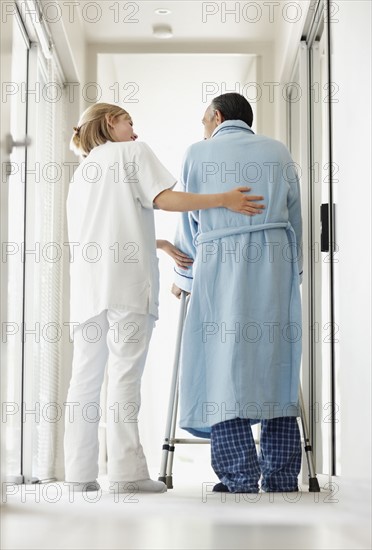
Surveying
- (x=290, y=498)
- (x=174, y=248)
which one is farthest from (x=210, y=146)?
(x=290, y=498)

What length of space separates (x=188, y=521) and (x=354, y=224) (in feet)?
2.73

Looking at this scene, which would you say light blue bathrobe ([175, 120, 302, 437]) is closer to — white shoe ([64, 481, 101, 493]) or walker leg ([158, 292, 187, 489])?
walker leg ([158, 292, 187, 489])

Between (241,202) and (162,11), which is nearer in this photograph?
(241,202)

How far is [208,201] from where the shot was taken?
9.06 ft

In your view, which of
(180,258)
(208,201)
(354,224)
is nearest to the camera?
(354,224)

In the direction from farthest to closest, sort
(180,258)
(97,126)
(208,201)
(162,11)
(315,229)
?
1. (162,11)
2. (315,229)
3. (180,258)
4. (97,126)
5. (208,201)

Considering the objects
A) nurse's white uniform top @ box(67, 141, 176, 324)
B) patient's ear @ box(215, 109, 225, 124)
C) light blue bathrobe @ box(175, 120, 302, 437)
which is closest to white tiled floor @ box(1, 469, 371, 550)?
light blue bathrobe @ box(175, 120, 302, 437)

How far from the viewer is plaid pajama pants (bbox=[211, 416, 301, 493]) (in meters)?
2.68

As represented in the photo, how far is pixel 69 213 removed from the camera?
Result: 2912 millimetres

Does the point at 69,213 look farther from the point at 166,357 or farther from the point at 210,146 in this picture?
the point at 166,357

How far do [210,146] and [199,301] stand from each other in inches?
19.8

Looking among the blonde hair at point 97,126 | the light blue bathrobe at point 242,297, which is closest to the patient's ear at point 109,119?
the blonde hair at point 97,126

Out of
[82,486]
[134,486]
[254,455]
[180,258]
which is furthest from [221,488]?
[180,258]

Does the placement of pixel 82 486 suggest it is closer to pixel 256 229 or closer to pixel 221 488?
pixel 221 488
